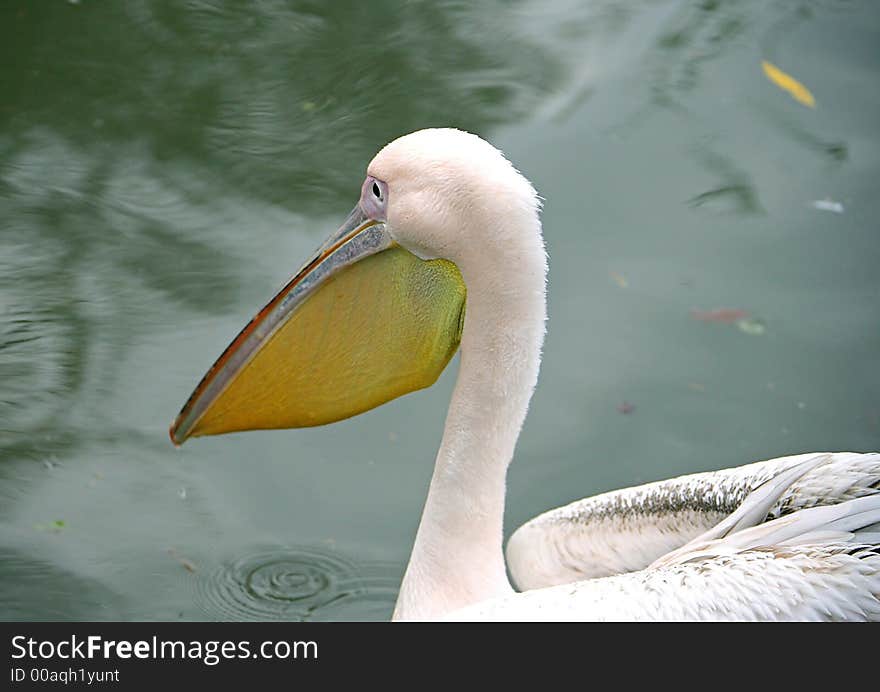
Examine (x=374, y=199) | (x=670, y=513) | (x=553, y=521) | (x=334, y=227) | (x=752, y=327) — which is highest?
(x=374, y=199)

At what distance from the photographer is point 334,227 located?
3729 mm

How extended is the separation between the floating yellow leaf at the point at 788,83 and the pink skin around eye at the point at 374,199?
285 cm

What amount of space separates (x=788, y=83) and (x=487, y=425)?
294cm

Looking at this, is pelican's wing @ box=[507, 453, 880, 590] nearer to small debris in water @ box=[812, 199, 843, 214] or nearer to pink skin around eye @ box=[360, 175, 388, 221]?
pink skin around eye @ box=[360, 175, 388, 221]

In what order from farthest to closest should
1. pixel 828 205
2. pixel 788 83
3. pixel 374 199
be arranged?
1. pixel 788 83
2. pixel 828 205
3. pixel 374 199

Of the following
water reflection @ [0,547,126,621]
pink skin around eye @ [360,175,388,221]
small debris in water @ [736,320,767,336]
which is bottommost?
small debris in water @ [736,320,767,336]

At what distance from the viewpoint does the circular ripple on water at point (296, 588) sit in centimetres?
269

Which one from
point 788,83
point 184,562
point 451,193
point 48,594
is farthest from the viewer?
Answer: point 788,83

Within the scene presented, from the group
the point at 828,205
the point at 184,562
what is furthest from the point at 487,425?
the point at 828,205

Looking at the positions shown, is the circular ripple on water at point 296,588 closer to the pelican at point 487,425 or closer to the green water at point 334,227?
the green water at point 334,227

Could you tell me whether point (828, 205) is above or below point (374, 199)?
below

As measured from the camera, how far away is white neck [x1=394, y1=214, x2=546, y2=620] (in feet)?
6.76

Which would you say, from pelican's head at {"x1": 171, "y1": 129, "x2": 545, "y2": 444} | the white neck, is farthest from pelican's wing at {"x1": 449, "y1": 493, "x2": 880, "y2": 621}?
pelican's head at {"x1": 171, "y1": 129, "x2": 545, "y2": 444}

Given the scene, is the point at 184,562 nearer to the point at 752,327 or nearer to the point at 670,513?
the point at 670,513
